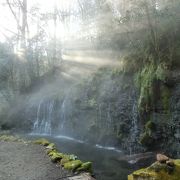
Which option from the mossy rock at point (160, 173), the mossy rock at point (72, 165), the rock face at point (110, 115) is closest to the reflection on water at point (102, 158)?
the rock face at point (110, 115)

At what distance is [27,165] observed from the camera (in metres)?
8.84

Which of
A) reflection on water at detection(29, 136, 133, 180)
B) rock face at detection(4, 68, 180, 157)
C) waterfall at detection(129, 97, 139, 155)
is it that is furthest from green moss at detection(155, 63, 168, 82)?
reflection on water at detection(29, 136, 133, 180)

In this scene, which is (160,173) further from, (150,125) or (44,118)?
(44,118)

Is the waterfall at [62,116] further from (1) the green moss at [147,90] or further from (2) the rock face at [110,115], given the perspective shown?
(1) the green moss at [147,90]

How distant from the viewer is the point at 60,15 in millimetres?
31547

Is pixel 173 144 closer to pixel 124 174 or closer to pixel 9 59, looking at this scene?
pixel 124 174

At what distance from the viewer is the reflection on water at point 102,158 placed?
32.5 feet

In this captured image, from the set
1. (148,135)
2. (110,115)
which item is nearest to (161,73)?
(148,135)

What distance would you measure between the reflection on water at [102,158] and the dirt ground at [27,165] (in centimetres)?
189

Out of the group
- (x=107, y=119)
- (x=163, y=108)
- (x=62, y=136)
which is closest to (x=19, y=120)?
(x=62, y=136)

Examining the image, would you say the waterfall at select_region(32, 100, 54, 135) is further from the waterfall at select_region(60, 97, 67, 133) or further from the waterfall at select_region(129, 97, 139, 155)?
the waterfall at select_region(129, 97, 139, 155)

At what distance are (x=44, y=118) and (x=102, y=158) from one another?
10.5m

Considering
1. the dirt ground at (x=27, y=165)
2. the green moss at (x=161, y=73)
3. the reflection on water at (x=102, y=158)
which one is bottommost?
the reflection on water at (x=102, y=158)

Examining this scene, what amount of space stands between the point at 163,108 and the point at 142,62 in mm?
3577
